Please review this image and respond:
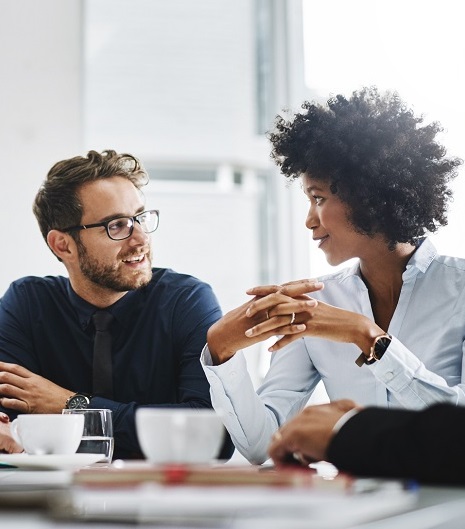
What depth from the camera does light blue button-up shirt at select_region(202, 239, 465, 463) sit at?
69.2 inches

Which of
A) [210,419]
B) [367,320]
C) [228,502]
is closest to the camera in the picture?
[228,502]

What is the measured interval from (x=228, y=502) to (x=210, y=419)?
→ 295 mm

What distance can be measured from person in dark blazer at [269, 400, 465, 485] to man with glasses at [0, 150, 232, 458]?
137cm

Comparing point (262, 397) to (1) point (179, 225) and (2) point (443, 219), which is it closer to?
(2) point (443, 219)

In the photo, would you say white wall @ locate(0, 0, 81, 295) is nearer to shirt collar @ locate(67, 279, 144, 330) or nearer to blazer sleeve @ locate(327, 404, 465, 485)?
shirt collar @ locate(67, 279, 144, 330)

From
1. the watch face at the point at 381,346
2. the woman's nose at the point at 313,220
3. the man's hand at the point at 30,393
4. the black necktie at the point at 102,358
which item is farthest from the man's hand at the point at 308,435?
the black necktie at the point at 102,358

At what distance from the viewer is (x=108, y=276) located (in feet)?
8.45

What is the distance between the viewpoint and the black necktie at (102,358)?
2.37 meters

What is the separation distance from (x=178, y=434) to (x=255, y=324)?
0.99 m

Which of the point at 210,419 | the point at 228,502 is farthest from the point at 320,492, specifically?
the point at 210,419

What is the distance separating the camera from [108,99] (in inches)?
141

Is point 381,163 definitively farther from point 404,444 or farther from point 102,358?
point 404,444

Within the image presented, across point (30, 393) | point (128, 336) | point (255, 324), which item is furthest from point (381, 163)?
point (30, 393)

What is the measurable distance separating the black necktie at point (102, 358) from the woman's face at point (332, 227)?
2.28ft
